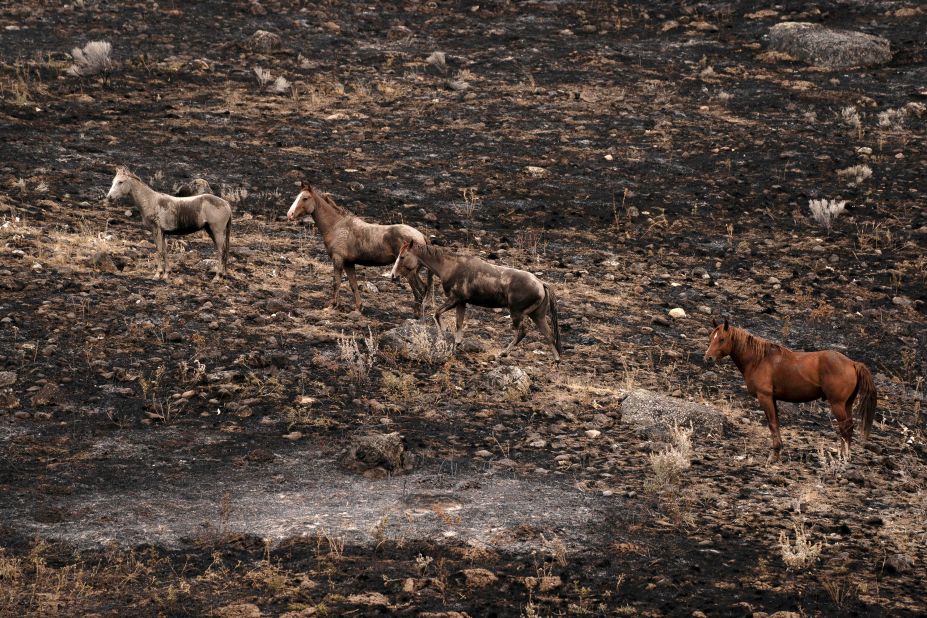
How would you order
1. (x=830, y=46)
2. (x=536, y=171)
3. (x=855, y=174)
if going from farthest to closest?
(x=830, y=46) → (x=536, y=171) → (x=855, y=174)

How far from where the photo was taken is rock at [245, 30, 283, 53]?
101 ft

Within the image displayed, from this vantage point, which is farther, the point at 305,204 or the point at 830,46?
the point at 830,46

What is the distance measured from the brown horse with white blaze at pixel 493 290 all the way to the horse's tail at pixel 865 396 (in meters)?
4.26

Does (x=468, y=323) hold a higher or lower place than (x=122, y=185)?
lower

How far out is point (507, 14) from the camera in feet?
115

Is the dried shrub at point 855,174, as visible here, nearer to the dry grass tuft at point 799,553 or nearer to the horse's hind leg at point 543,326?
the horse's hind leg at point 543,326

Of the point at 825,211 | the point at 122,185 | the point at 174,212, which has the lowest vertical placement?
the point at 825,211

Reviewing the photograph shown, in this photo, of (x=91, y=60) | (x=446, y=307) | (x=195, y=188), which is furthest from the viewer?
(x=91, y=60)

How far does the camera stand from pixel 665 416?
12969mm

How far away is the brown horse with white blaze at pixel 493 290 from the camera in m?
14.8

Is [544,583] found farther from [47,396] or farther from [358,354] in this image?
[47,396]

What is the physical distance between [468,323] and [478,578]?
7.35 meters

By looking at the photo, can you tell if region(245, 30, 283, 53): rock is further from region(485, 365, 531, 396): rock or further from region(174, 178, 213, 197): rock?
region(485, 365, 531, 396): rock

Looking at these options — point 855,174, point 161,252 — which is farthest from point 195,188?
point 855,174
